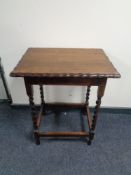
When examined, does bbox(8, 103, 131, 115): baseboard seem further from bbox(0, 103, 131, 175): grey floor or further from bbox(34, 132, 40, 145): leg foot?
bbox(34, 132, 40, 145): leg foot

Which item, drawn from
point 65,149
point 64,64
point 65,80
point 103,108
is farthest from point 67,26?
point 65,149

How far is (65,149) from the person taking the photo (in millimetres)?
1397

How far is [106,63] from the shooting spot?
1.10 meters

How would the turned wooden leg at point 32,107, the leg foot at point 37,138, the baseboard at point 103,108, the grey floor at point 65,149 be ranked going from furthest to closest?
the baseboard at point 103,108
the leg foot at point 37,138
the grey floor at point 65,149
the turned wooden leg at point 32,107

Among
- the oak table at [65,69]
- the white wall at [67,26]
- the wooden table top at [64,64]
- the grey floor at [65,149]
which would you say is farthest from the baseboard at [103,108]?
the wooden table top at [64,64]

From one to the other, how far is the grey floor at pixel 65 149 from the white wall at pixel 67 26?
0.58m

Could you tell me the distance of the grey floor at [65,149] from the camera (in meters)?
1.24

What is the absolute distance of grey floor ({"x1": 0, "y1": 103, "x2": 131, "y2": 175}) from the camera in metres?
1.24

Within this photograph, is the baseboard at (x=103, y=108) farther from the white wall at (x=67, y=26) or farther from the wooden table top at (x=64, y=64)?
the wooden table top at (x=64, y=64)

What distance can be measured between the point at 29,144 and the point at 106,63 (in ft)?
3.26

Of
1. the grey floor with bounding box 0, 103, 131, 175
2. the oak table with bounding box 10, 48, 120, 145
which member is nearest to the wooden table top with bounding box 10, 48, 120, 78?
the oak table with bounding box 10, 48, 120, 145

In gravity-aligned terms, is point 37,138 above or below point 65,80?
below

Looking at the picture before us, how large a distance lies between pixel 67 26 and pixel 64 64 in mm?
451

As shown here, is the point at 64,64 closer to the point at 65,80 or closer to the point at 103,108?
the point at 65,80
